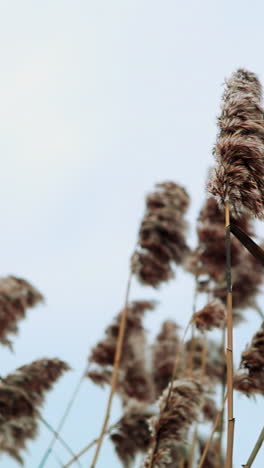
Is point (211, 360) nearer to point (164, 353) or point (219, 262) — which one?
point (164, 353)

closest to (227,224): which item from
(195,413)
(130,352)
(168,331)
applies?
(195,413)

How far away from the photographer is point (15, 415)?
2912 millimetres

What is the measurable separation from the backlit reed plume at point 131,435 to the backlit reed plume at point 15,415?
628 millimetres

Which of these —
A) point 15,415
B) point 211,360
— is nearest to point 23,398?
point 15,415

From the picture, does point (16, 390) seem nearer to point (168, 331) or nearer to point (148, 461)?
point (148, 461)

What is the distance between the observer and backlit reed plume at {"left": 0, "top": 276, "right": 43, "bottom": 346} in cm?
355

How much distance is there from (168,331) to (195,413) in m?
2.97

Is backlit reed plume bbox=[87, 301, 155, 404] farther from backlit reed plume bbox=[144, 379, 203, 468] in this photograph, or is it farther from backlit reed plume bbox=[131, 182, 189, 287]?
backlit reed plume bbox=[144, 379, 203, 468]

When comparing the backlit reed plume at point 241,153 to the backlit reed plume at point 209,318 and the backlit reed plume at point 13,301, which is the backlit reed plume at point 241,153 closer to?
the backlit reed plume at point 209,318

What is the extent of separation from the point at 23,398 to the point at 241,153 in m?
1.81

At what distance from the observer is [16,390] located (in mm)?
2855

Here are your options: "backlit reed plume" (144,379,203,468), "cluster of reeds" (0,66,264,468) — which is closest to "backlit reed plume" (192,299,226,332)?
"cluster of reeds" (0,66,264,468)

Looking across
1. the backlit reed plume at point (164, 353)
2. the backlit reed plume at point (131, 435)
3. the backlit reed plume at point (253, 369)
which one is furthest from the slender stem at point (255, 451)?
the backlit reed plume at point (164, 353)

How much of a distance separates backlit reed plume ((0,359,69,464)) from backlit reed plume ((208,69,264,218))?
62.9 inches
